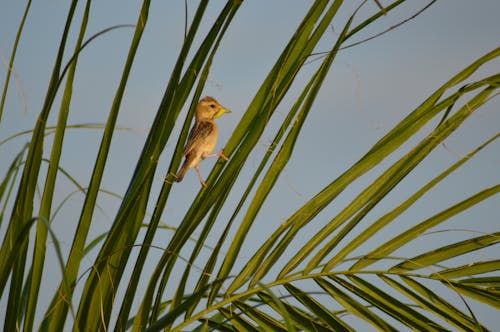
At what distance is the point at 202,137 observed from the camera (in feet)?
15.4

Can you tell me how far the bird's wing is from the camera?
4535mm

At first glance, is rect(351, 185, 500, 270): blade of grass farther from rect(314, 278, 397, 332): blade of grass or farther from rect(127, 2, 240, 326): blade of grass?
rect(127, 2, 240, 326): blade of grass

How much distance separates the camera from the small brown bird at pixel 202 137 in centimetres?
456

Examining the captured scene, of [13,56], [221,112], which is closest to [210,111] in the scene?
[221,112]

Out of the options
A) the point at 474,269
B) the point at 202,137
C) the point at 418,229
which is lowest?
the point at 474,269

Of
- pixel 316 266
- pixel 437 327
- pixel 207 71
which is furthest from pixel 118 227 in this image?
pixel 437 327

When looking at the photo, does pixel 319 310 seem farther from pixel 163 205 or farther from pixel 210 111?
pixel 210 111

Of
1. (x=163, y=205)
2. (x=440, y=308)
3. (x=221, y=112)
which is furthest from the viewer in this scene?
(x=221, y=112)

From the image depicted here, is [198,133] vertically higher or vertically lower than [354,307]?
higher

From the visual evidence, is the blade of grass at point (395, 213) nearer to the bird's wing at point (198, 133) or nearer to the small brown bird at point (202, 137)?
the small brown bird at point (202, 137)

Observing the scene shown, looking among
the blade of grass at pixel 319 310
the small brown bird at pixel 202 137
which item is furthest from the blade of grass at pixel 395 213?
the small brown bird at pixel 202 137

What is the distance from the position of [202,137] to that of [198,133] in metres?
0.07

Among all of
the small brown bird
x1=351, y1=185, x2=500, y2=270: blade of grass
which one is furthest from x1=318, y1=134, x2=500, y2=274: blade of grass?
the small brown bird

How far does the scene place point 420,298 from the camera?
246 cm
